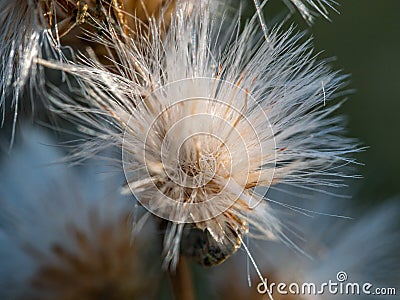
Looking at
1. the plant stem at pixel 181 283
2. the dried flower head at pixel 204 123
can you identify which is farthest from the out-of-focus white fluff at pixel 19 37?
the plant stem at pixel 181 283

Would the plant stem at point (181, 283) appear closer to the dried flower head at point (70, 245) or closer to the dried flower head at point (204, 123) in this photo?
the dried flower head at point (204, 123)

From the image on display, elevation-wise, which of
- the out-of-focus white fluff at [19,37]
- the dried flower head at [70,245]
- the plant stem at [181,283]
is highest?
the out-of-focus white fluff at [19,37]

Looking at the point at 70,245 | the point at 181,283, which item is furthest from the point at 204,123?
the point at 70,245

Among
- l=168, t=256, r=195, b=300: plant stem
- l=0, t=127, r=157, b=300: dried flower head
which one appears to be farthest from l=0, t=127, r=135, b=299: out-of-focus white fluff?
l=168, t=256, r=195, b=300: plant stem

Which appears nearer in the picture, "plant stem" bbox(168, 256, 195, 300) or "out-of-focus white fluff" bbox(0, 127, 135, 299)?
"plant stem" bbox(168, 256, 195, 300)

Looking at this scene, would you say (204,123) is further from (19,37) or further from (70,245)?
(70,245)

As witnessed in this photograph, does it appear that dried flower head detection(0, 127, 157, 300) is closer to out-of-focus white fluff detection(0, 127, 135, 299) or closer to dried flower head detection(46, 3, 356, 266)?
out-of-focus white fluff detection(0, 127, 135, 299)
